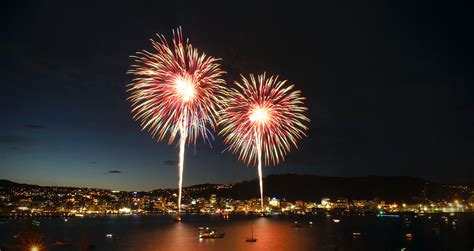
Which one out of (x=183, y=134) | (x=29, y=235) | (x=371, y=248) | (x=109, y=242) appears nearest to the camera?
(x=183, y=134)

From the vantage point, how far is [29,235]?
49.6 meters

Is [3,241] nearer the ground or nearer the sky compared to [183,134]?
nearer the ground

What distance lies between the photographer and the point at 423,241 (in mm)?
101188

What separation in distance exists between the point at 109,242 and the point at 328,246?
49180 mm

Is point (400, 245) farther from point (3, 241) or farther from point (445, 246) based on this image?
point (3, 241)

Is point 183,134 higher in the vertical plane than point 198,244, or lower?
higher

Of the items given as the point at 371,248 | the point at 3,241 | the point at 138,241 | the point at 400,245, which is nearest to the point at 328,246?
the point at 371,248

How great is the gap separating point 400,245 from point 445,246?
8.37 metres

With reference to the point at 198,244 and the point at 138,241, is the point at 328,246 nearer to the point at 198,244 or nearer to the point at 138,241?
the point at 198,244

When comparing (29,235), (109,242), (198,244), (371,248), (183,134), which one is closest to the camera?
(183,134)

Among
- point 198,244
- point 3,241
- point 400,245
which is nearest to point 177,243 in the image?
point 198,244

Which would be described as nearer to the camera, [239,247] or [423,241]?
[239,247]

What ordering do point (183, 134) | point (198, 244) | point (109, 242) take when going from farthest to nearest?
point (109, 242), point (198, 244), point (183, 134)

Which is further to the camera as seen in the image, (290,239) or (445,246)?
(290,239)
